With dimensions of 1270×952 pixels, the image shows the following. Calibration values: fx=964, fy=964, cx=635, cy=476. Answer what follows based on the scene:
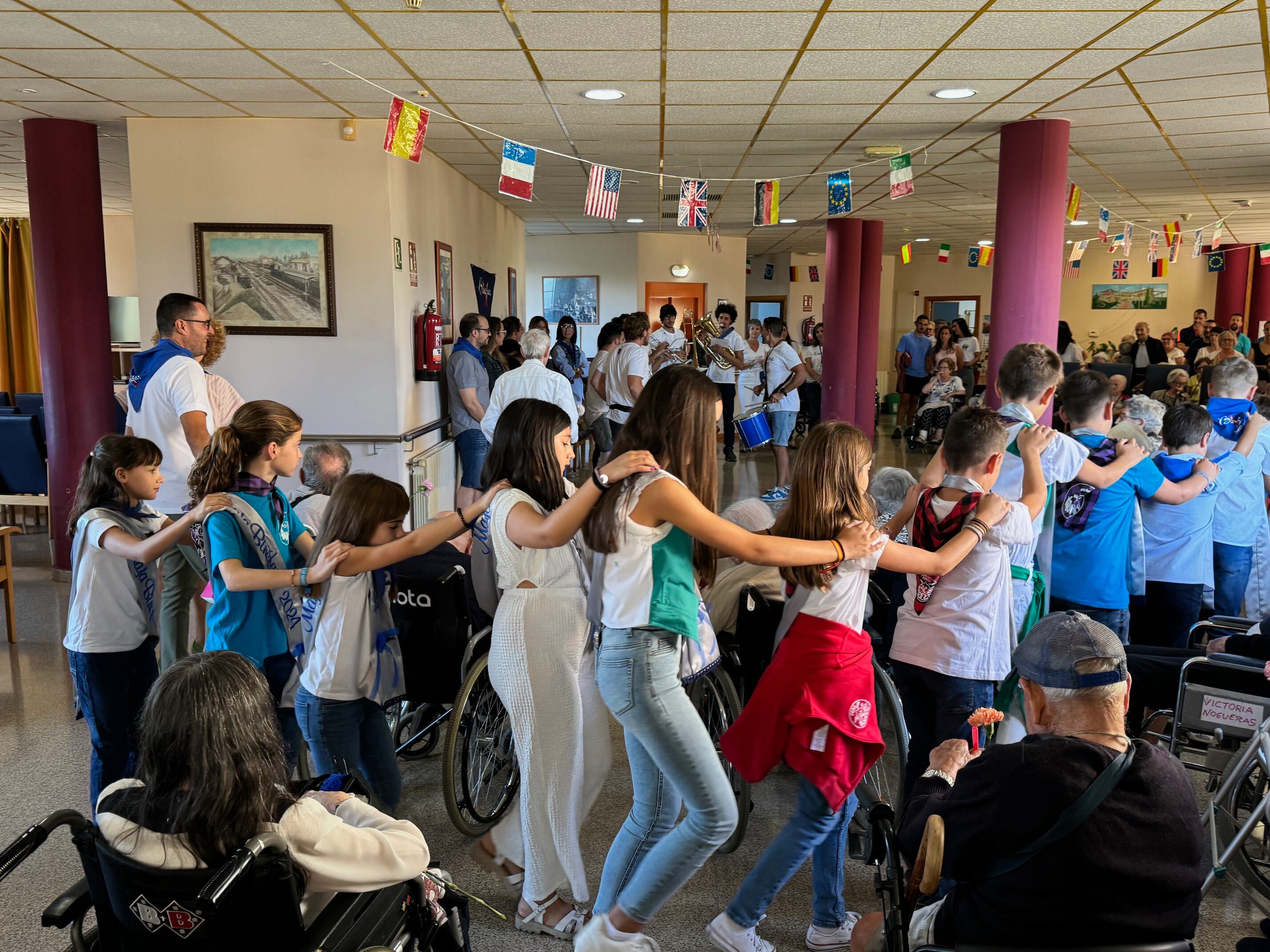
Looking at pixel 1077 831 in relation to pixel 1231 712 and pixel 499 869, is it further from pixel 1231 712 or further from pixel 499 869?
pixel 499 869

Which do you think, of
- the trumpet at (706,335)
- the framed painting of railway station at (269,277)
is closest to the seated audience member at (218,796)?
the framed painting of railway station at (269,277)

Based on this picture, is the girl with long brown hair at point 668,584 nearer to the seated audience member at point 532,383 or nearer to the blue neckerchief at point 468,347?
the seated audience member at point 532,383

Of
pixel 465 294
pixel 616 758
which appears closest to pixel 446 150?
pixel 465 294

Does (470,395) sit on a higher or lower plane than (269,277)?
lower

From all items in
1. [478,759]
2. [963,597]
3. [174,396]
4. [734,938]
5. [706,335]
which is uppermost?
[706,335]

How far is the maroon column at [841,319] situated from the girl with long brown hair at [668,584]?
9.65 metres

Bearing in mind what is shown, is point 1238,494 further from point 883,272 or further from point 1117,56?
point 883,272

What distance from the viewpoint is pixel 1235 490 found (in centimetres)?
435

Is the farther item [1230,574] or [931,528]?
[1230,574]

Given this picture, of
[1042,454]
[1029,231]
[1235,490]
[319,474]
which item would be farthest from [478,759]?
[1029,231]

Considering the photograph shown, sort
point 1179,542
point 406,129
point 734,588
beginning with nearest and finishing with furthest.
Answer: point 734,588
point 1179,542
point 406,129

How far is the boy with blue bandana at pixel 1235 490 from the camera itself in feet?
14.4

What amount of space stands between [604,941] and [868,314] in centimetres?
1111

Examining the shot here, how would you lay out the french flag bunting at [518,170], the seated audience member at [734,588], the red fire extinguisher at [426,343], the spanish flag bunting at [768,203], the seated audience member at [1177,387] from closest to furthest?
1. the seated audience member at [734,588]
2. the french flag bunting at [518,170]
3. the seated audience member at [1177,387]
4. the red fire extinguisher at [426,343]
5. the spanish flag bunting at [768,203]
